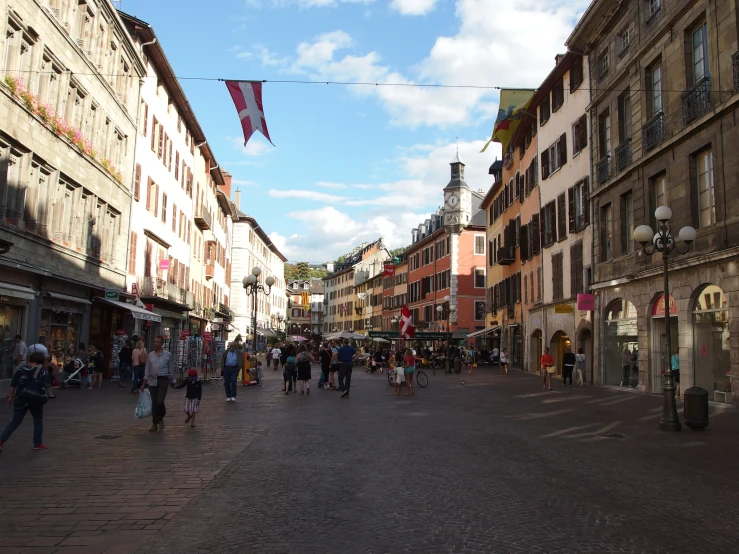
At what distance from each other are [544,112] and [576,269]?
10.6m

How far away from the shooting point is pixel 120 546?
5379 millimetres

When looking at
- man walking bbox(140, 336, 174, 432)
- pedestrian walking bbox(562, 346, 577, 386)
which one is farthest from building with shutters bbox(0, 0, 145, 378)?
pedestrian walking bbox(562, 346, 577, 386)

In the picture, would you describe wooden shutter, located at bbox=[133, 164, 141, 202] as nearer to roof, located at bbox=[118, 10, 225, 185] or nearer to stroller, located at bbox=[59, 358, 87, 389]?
roof, located at bbox=[118, 10, 225, 185]

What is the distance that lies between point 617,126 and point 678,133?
5.51 m

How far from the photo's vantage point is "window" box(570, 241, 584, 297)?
29984 millimetres

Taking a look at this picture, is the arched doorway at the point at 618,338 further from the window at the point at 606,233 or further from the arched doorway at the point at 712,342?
the arched doorway at the point at 712,342

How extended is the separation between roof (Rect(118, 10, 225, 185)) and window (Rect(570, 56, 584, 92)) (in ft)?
58.3

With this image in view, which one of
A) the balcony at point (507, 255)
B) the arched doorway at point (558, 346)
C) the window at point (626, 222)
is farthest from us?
the balcony at point (507, 255)

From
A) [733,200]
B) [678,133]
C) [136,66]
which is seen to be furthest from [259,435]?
[136,66]

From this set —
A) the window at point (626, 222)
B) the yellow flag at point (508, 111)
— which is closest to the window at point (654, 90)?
the window at point (626, 222)

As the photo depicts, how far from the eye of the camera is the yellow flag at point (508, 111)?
20.1 m

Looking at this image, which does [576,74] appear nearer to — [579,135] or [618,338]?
[579,135]

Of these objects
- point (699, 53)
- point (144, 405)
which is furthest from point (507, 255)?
point (144, 405)

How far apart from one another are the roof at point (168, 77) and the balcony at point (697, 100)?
16.5 meters
